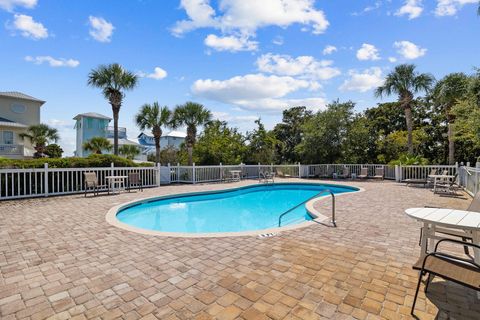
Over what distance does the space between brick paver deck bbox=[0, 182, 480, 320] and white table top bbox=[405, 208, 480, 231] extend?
0.71m

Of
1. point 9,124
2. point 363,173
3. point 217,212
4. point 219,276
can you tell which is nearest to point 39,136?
point 9,124

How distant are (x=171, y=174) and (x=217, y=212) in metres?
6.69

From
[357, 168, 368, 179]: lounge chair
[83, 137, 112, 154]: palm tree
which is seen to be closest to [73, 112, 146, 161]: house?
[83, 137, 112, 154]: palm tree

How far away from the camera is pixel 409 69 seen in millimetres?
17312

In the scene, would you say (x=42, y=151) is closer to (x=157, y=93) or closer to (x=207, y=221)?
(x=157, y=93)

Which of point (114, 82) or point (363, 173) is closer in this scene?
point (114, 82)

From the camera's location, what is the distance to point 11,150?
19016mm

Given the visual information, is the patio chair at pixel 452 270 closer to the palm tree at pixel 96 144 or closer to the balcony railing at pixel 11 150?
the palm tree at pixel 96 144

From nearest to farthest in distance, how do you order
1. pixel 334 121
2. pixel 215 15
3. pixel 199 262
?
pixel 199 262
pixel 215 15
pixel 334 121

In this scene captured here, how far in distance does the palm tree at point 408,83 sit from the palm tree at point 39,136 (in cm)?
2628

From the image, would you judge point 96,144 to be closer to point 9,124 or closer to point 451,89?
point 9,124

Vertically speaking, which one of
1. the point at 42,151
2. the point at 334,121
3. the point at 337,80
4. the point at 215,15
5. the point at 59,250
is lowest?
the point at 59,250

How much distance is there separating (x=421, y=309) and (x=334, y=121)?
17.8m

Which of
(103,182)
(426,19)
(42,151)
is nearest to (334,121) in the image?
(426,19)
